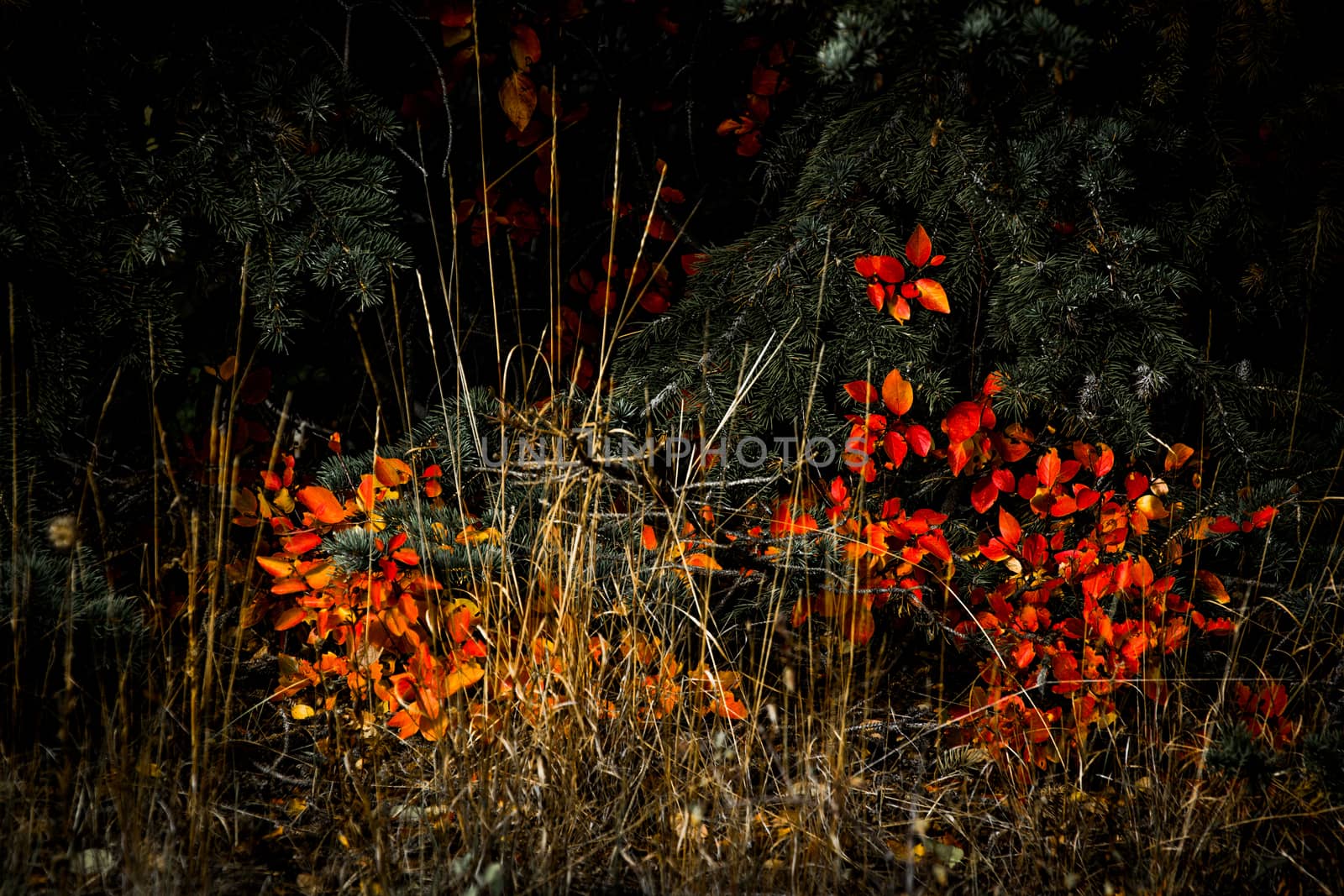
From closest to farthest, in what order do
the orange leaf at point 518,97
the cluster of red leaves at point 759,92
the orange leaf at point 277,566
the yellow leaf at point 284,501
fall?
the orange leaf at point 277,566 → the yellow leaf at point 284,501 → the orange leaf at point 518,97 → the cluster of red leaves at point 759,92

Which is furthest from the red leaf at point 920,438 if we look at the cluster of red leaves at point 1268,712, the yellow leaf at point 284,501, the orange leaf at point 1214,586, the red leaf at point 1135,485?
the yellow leaf at point 284,501

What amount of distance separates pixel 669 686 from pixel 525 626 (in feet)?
1.13

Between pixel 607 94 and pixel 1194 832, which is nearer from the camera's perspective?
pixel 1194 832

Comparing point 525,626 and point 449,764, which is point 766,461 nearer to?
point 525,626

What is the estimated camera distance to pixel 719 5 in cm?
269

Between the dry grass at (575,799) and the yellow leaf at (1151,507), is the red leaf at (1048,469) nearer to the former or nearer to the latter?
the yellow leaf at (1151,507)

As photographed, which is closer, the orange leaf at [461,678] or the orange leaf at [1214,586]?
the orange leaf at [461,678]

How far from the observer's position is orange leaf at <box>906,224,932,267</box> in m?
2.03

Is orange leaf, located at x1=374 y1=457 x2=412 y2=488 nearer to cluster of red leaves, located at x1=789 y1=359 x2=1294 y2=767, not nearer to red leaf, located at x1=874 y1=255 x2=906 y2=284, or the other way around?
cluster of red leaves, located at x1=789 y1=359 x2=1294 y2=767

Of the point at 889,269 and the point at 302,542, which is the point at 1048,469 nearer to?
the point at 889,269

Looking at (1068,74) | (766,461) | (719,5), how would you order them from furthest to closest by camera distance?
1. (719,5)
2. (766,461)
3. (1068,74)

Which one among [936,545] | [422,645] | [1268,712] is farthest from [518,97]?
[1268,712]

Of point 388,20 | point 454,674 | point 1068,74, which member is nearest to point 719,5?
point 388,20

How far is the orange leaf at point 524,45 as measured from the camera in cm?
242
